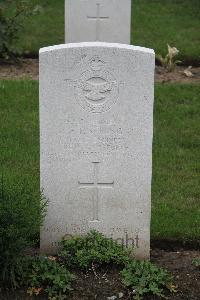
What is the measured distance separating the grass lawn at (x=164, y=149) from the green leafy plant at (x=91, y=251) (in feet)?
1.96

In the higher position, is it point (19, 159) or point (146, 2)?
point (146, 2)

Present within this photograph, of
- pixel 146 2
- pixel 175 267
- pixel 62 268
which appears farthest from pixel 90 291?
pixel 146 2

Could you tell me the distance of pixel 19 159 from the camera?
22.6ft

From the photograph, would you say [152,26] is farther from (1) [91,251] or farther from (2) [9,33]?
(1) [91,251]

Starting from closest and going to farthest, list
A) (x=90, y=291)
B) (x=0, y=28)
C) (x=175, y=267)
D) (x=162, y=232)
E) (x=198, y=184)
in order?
(x=90, y=291), (x=175, y=267), (x=162, y=232), (x=198, y=184), (x=0, y=28)

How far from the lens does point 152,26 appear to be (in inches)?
468

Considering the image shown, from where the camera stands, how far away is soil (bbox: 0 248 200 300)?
15.6 ft

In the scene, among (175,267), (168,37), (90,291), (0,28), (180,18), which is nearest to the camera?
(90,291)

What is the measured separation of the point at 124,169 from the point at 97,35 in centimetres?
539

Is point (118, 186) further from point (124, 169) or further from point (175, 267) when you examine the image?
point (175, 267)

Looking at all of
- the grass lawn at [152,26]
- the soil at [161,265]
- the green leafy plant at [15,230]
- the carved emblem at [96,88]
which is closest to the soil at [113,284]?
the soil at [161,265]

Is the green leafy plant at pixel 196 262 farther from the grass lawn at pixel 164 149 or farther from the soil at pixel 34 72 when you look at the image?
the soil at pixel 34 72

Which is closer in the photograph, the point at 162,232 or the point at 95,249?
the point at 95,249

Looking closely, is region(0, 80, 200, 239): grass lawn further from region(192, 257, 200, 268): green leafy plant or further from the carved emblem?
the carved emblem
